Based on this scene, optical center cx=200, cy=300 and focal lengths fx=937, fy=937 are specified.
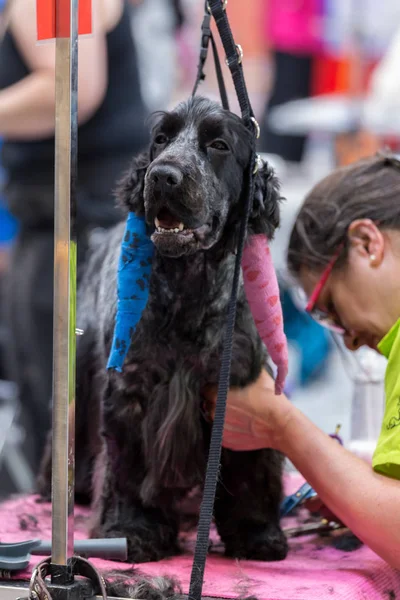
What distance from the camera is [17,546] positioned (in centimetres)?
128

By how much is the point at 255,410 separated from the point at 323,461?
0.43ft

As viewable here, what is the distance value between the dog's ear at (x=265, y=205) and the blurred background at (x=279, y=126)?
0.65 ft

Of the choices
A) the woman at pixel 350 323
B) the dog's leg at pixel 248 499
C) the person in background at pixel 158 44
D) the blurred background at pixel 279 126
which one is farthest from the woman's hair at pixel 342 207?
the person in background at pixel 158 44

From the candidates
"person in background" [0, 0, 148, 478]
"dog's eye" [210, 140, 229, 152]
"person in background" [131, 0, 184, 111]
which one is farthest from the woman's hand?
"person in background" [131, 0, 184, 111]

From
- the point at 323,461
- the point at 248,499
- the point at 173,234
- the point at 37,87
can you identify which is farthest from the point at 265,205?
the point at 37,87

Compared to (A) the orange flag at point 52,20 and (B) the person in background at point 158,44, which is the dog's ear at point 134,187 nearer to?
(A) the orange flag at point 52,20

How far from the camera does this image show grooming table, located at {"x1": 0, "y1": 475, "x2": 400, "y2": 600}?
1271 mm

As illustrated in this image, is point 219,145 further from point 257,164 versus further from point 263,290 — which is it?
point 263,290

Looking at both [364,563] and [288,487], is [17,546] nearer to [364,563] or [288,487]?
[364,563]

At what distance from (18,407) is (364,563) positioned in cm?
156

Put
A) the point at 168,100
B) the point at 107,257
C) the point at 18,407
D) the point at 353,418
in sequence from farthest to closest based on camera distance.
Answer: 1. the point at 168,100
2. the point at 18,407
3. the point at 353,418
4. the point at 107,257

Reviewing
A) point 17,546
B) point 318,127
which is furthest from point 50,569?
point 318,127

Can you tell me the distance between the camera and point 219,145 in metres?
1.33

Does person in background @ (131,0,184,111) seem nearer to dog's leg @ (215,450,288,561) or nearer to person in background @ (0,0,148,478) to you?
person in background @ (0,0,148,478)
